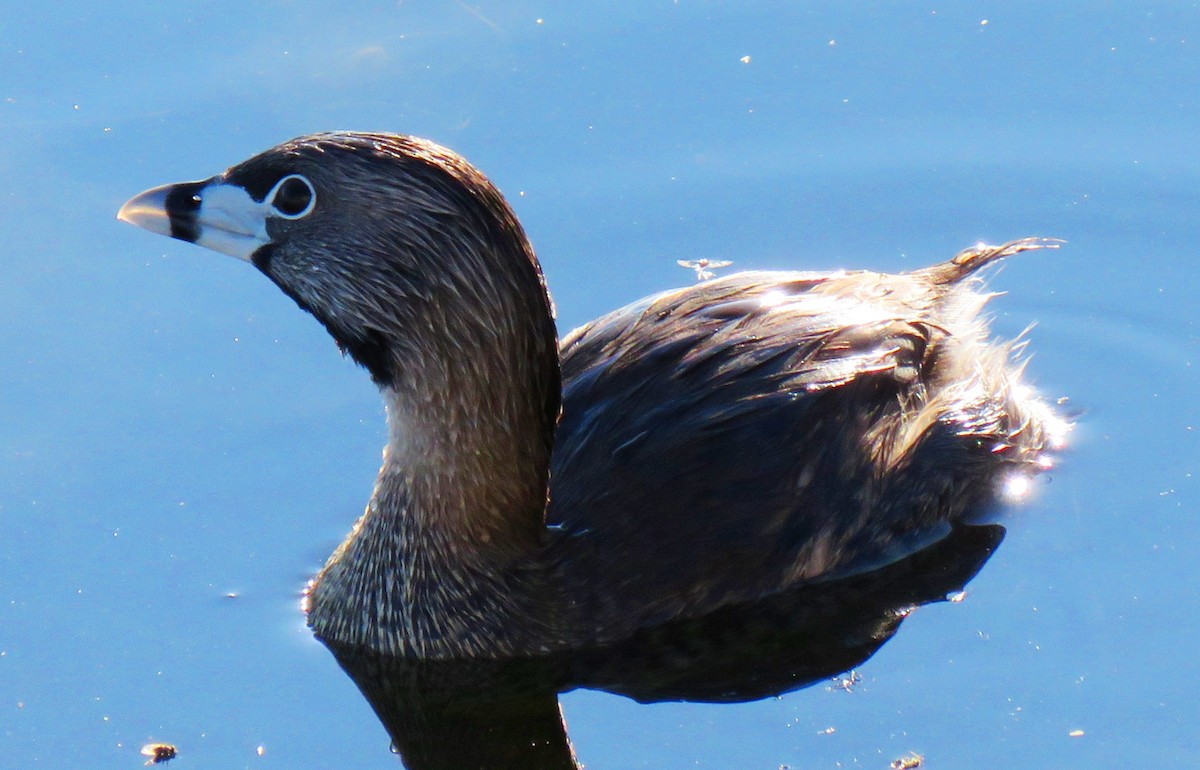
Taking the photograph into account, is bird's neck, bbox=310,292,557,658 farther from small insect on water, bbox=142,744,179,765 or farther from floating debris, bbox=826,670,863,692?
floating debris, bbox=826,670,863,692

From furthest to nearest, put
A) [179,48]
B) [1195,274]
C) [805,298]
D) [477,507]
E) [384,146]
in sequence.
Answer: [179,48], [1195,274], [805,298], [477,507], [384,146]

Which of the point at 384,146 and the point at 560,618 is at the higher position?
the point at 384,146

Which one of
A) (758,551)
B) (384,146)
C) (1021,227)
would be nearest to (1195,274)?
(1021,227)

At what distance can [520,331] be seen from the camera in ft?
19.6

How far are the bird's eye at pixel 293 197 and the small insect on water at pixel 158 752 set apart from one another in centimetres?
169

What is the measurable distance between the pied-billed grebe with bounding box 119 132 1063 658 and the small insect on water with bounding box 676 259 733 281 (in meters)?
1.25

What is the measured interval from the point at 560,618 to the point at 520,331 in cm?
102

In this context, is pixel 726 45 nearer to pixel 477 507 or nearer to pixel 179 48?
pixel 179 48

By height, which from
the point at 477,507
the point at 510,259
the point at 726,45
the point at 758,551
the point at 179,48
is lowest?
the point at 758,551

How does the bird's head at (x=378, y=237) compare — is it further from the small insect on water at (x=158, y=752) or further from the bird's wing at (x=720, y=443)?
the small insect on water at (x=158, y=752)

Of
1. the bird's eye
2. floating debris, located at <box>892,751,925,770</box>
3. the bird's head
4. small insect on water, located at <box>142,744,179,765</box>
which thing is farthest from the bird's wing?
small insect on water, located at <box>142,744,179,765</box>

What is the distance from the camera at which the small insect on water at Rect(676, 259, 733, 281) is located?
828 cm

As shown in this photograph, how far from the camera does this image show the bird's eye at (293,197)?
236 inches

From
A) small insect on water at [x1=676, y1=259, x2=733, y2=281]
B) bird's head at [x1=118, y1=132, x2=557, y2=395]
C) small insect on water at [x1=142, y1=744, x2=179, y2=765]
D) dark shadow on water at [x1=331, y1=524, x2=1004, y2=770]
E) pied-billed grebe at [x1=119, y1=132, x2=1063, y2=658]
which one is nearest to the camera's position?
bird's head at [x1=118, y1=132, x2=557, y2=395]
